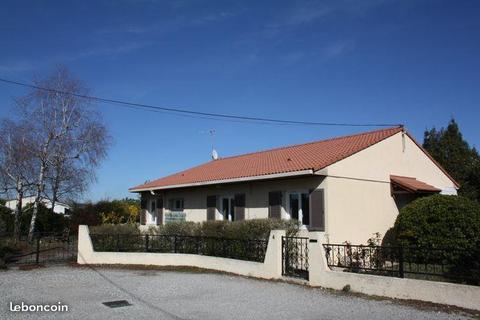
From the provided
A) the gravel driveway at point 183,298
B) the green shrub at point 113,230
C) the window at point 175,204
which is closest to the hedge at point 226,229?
the green shrub at point 113,230

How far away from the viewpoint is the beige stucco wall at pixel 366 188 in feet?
49.6

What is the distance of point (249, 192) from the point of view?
18.1 meters

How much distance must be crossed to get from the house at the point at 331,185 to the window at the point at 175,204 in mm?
710

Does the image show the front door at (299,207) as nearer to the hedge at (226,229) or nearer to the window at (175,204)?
the hedge at (226,229)

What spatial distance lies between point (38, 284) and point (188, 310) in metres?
4.84

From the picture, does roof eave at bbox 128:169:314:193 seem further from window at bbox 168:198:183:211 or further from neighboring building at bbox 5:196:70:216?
neighboring building at bbox 5:196:70:216

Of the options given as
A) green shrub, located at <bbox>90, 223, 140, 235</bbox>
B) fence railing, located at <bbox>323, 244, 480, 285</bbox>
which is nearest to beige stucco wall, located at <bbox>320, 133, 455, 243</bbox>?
fence railing, located at <bbox>323, 244, 480, 285</bbox>

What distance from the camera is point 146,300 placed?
9242 mm

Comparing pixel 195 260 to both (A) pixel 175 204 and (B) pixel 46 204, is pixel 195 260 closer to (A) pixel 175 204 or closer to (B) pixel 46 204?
(A) pixel 175 204

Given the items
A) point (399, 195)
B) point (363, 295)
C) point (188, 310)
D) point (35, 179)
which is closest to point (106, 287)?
point (188, 310)

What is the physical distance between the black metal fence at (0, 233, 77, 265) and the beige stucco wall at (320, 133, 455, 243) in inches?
362

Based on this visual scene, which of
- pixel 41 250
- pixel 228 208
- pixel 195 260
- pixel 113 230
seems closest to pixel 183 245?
pixel 195 260

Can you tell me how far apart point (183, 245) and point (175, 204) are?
784 cm

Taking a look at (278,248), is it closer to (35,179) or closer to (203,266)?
(203,266)
